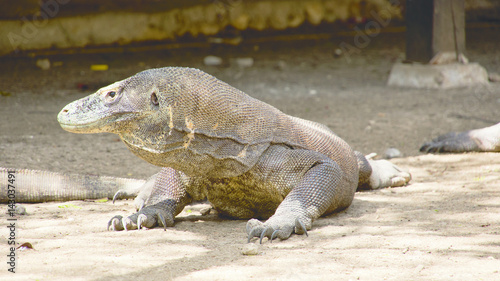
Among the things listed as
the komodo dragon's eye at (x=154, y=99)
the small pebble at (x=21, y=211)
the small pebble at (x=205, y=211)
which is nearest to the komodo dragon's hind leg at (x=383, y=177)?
the small pebble at (x=205, y=211)

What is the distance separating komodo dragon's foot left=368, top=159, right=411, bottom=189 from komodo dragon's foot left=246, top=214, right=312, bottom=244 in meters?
1.52

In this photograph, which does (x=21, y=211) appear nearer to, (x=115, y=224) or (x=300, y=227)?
(x=115, y=224)

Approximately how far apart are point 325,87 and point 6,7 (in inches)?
203

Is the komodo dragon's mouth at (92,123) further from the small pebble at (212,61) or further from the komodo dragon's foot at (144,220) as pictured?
the small pebble at (212,61)

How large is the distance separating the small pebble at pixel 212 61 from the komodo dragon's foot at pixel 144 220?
652cm

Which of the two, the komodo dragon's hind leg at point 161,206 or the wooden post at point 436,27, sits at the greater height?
the wooden post at point 436,27

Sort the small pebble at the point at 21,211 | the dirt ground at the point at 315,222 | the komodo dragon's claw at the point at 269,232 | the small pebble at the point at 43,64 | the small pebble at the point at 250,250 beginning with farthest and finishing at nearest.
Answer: the small pebble at the point at 43,64 < the small pebble at the point at 21,211 < the komodo dragon's claw at the point at 269,232 < the small pebble at the point at 250,250 < the dirt ground at the point at 315,222

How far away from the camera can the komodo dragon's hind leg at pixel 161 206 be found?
125 inches

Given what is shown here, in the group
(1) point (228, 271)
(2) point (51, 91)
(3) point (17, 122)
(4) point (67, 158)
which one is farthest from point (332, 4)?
(1) point (228, 271)

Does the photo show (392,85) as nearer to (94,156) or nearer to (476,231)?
(94,156)

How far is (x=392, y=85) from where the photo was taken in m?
8.80

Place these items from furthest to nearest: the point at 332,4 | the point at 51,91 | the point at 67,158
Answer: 1. the point at 332,4
2. the point at 51,91
3. the point at 67,158

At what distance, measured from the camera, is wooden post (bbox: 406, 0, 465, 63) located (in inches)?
322

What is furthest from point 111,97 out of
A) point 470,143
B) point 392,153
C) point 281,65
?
point 281,65
